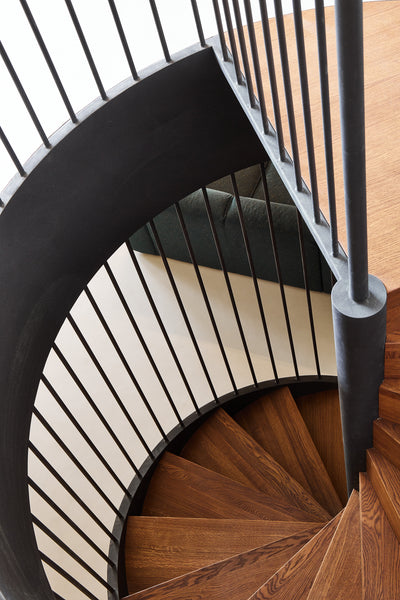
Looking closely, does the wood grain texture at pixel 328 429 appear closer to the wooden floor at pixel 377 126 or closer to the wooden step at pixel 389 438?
the wooden step at pixel 389 438

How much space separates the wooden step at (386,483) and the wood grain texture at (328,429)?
1405mm

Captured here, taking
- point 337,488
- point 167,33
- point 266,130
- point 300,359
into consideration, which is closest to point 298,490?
point 337,488

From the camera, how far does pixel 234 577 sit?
96.9 inches

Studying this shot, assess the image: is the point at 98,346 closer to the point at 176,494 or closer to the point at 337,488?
the point at 176,494

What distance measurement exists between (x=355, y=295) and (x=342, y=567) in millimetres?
919

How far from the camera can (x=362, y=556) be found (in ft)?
5.83

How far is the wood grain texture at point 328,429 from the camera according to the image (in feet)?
11.0

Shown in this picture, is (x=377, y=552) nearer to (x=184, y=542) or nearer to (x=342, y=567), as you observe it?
(x=342, y=567)

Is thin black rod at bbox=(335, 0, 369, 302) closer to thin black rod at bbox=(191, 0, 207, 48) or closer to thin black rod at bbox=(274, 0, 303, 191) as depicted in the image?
thin black rod at bbox=(274, 0, 303, 191)

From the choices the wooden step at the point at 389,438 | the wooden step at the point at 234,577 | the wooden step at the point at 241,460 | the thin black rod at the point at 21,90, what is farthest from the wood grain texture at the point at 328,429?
the thin black rod at the point at 21,90

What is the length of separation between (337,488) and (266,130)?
215 centimetres

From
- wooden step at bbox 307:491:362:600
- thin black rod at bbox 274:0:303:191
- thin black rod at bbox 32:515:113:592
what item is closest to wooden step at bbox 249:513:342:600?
wooden step at bbox 307:491:362:600

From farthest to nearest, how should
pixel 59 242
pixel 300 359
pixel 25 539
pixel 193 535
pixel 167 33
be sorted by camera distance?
pixel 167 33, pixel 300 359, pixel 193 535, pixel 59 242, pixel 25 539

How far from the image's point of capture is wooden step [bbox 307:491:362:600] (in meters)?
1.82
